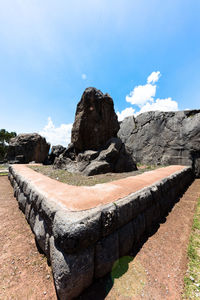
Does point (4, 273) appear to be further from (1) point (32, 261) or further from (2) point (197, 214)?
(2) point (197, 214)

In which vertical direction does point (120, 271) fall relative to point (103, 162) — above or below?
below

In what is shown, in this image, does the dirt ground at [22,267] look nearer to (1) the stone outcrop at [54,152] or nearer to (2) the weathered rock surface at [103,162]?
(2) the weathered rock surface at [103,162]

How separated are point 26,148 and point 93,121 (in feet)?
37.9

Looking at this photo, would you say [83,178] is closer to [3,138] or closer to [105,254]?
[105,254]

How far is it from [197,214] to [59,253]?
377 centimetres

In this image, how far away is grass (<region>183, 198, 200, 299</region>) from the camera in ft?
5.05

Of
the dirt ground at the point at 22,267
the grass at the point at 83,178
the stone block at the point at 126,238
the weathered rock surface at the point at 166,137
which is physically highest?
the weathered rock surface at the point at 166,137

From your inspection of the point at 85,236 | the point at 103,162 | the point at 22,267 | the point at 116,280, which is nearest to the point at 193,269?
the point at 116,280

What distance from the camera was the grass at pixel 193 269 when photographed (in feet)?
5.05

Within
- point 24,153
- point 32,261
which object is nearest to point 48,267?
point 32,261

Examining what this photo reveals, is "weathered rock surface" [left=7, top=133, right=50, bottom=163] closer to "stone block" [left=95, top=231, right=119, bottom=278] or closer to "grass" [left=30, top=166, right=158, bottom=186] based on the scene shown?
"grass" [left=30, top=166, right=158, bottom=186]

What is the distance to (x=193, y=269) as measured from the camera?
1.86 m

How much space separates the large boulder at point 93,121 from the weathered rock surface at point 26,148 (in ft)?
33.6

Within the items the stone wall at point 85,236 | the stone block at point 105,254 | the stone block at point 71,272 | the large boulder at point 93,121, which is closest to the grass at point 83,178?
the stone wall at point 85,236
